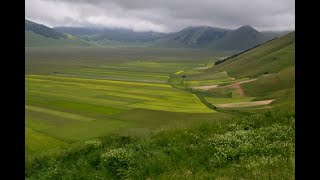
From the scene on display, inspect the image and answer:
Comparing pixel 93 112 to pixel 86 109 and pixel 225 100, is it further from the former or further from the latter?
pixel 225 100

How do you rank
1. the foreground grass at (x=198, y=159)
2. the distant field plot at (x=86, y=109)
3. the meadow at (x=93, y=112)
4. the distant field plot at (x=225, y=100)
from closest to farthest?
1. the foreground grass at (x=198, y=159)
2. the meadow at (x=93, y=112)
3. the distant field plot at (x=86, y=109)
4. the distant field plot at (x=225, y=100)

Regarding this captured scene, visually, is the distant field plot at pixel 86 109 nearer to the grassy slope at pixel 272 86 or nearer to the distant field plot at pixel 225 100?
the distant field plot at pixel 225 100

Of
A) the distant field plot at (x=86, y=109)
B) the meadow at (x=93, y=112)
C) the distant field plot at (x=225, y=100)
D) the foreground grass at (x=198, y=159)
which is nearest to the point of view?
the foreground grass at (x=198, y=159)

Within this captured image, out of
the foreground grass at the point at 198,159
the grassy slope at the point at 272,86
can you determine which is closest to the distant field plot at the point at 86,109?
the grassy slope at the point at 272,86

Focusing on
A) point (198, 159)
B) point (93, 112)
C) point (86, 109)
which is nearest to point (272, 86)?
point (86, 109)

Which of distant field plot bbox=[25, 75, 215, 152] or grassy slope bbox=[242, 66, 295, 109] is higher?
grassy slope bbox=[242, 66, 295, 109]

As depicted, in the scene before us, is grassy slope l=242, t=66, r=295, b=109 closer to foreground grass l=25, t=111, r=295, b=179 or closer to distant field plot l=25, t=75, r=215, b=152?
distant field plot l=25, t=75, r=215, b=152

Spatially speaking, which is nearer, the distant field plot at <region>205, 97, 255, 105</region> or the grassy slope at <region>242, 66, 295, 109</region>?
the distant field plot at <region>205, 97, 255, 105</region>

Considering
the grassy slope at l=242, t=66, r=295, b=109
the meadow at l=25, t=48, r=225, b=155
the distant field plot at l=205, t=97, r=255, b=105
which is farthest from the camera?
the grassy slope at l=242, t=66, r=295, b=109

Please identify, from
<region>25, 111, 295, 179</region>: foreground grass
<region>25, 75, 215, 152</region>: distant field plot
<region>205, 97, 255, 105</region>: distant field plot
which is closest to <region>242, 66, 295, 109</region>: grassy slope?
<region>205, 97, 255, 105</region>: distant field plot

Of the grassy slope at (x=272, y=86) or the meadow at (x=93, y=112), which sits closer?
the meadow at (x=93, y=112)

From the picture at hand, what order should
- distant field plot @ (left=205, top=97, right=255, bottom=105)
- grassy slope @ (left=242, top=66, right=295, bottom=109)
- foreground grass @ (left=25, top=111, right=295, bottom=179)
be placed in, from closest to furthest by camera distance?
foreground grass @ (left=25, top=111, right=295, bottom=179), distant field plot @ (left=205, top=97, right=255, bottom=105), grassy slope @ (left=242, top=66, right=295, bottom=109)
